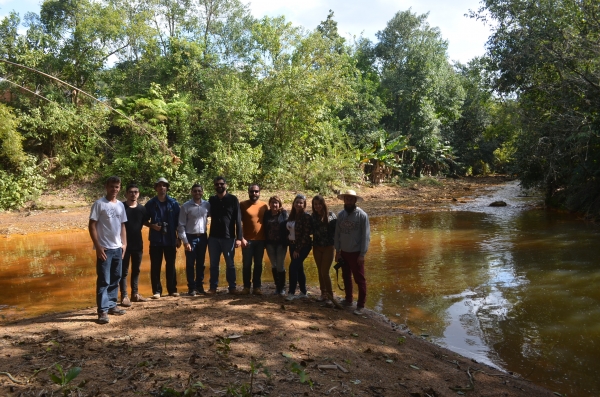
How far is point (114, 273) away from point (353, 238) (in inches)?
133

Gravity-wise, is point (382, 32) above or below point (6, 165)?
above

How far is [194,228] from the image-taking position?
22.5 ft

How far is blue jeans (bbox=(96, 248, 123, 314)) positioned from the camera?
5523 millimetres

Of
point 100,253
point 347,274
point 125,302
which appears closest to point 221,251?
point 125,302

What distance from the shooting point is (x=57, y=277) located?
996cm

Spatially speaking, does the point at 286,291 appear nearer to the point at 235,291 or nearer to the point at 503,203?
the point at 235,291

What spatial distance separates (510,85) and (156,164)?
16.0 m

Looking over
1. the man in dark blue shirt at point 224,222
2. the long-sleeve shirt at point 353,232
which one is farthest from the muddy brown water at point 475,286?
the man in dark blue shirt at point 224,222

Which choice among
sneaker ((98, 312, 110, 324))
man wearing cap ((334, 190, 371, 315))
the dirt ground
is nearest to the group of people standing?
man wearing cap ((334, 190, 371, 315))

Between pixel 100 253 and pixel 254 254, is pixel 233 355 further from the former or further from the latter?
pixel 254 254

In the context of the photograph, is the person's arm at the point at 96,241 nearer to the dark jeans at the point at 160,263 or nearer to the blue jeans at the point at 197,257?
the dark jeans at the point at 160,263

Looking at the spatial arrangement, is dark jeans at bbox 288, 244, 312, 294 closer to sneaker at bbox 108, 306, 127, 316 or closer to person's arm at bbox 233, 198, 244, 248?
person's arm at bbox 233, 198, 244, 248

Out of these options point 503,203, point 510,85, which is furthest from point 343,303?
point 503,203

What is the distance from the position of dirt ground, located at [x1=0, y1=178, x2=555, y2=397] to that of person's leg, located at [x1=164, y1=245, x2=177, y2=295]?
13.4 inches
